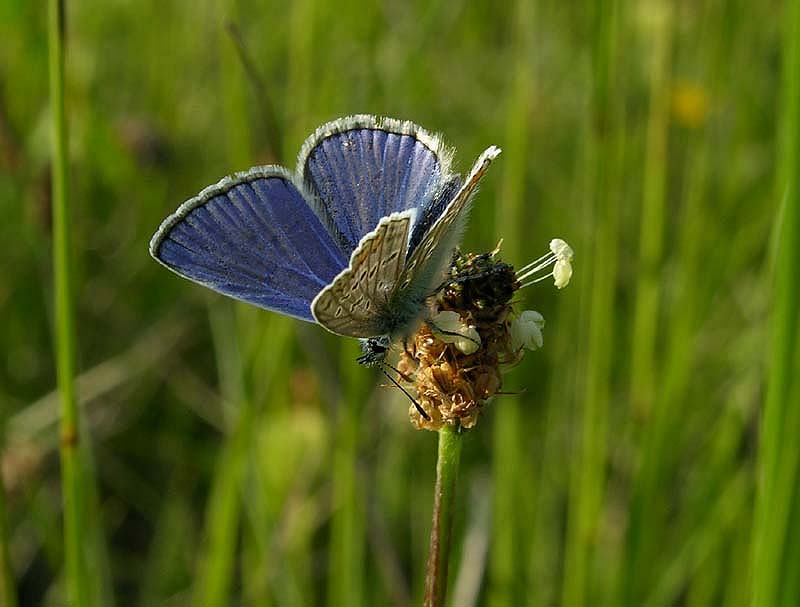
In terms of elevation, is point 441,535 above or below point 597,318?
below

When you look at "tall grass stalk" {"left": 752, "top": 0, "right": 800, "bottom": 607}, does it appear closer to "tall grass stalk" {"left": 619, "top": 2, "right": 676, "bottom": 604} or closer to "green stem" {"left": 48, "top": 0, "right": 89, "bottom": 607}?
"tall grass stalk" {"left": 619, "top": 2, "right": 676, "bottom": 604}

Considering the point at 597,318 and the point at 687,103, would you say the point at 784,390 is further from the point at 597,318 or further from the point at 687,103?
the point at 687,103

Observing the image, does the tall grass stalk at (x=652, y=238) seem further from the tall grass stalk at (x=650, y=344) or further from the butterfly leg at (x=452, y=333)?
the butterfly leg at (x=452, y=333)

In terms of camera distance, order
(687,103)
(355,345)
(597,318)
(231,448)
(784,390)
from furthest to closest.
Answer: (687,103), (355,345), (231,448), (597,318), (784,390)

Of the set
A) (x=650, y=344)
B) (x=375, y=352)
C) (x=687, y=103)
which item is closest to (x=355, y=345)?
(x=650, y=344)

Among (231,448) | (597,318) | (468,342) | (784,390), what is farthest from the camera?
(231,448)

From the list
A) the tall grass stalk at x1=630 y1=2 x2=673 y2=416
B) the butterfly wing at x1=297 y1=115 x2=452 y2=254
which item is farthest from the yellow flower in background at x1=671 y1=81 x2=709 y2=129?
the butterfly wing at x1=297 y1=115 x2=452 y2=254

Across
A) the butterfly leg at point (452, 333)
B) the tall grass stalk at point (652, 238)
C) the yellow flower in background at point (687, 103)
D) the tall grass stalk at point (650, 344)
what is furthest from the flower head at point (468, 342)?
the yellow flower in background at point (687, 103)

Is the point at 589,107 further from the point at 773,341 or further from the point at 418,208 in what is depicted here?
the point at 773,341
